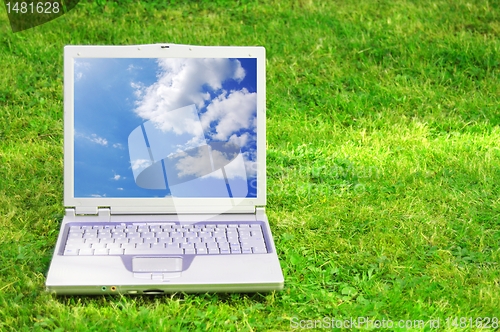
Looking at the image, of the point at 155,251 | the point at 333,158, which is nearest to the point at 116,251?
the point at 155,251

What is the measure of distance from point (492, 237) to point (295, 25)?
3.46 metres

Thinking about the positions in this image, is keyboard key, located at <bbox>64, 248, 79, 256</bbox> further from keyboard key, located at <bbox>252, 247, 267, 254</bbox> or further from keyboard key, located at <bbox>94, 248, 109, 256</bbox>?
keyboard key, located at <bbox>252, 247, 267, 254</bbox>

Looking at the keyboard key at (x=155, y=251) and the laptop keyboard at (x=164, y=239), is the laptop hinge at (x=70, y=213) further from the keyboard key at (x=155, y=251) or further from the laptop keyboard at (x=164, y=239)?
the keyboard key at (x=155, y=251)

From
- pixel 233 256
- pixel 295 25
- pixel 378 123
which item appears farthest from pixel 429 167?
pixel 295 25

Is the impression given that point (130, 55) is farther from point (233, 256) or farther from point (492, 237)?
point (492, 237)

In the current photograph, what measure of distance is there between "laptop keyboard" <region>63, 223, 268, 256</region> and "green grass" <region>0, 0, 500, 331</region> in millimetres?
223

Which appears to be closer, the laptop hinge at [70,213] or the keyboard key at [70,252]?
the keyboard key at [70,252]

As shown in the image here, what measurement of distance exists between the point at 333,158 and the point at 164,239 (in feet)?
6.36

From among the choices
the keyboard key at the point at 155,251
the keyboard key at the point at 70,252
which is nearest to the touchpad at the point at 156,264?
the keyboard key at the point at 155,251

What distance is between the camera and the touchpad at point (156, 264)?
3.05m

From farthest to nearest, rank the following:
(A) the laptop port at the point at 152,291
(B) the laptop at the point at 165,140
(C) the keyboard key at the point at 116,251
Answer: (B) the laptop at the point at 165,140, (C) the keyboard key at the point at 116,251, (A) the laptop port at the point at 152,291

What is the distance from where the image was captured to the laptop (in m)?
3.36

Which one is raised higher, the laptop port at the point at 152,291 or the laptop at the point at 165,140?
the laptop at the point at 165,140

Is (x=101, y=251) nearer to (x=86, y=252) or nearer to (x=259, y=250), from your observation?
(x=86, y=252)
